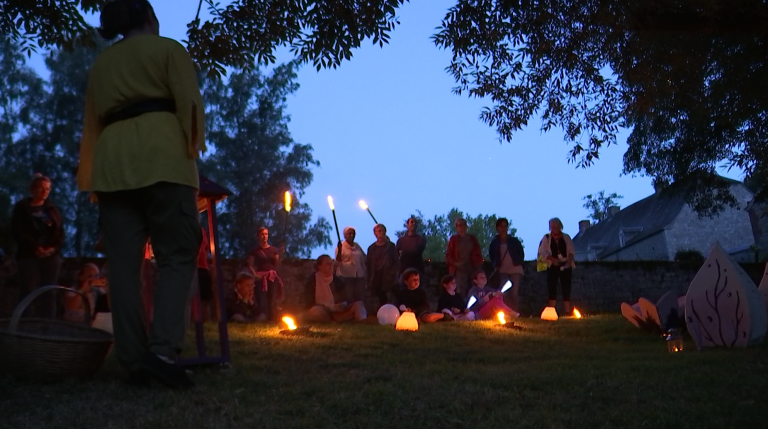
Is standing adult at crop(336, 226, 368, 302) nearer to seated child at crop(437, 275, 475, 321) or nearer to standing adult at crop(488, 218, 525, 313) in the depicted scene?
seated child at crop(437, 275, 475, 321)

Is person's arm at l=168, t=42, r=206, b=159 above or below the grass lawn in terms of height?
above

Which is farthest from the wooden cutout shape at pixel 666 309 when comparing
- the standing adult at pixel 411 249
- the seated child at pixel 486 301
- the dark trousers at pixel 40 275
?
the dark trousers at pixel 40 275

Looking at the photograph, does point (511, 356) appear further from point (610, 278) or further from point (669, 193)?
point (669, 193)

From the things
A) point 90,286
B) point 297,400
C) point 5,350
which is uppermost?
point 90,286

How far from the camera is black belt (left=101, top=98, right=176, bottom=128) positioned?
4574 mm

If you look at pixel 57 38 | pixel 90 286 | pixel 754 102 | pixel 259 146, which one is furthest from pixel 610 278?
pixel 259 146

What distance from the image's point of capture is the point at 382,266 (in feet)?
45.9

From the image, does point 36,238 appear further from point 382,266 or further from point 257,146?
point 257,146

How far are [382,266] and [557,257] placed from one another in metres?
2.97

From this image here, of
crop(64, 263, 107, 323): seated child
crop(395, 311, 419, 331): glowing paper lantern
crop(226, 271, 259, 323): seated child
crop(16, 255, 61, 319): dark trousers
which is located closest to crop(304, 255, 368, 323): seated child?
crop(226, 271, 259, 323): seated child

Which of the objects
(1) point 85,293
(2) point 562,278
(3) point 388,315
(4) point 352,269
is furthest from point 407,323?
(2) point 562,278

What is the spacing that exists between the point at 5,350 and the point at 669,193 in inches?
889

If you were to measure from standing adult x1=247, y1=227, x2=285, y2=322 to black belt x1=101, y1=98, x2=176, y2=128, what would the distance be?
788 centimetres

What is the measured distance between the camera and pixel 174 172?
14.6 feet
